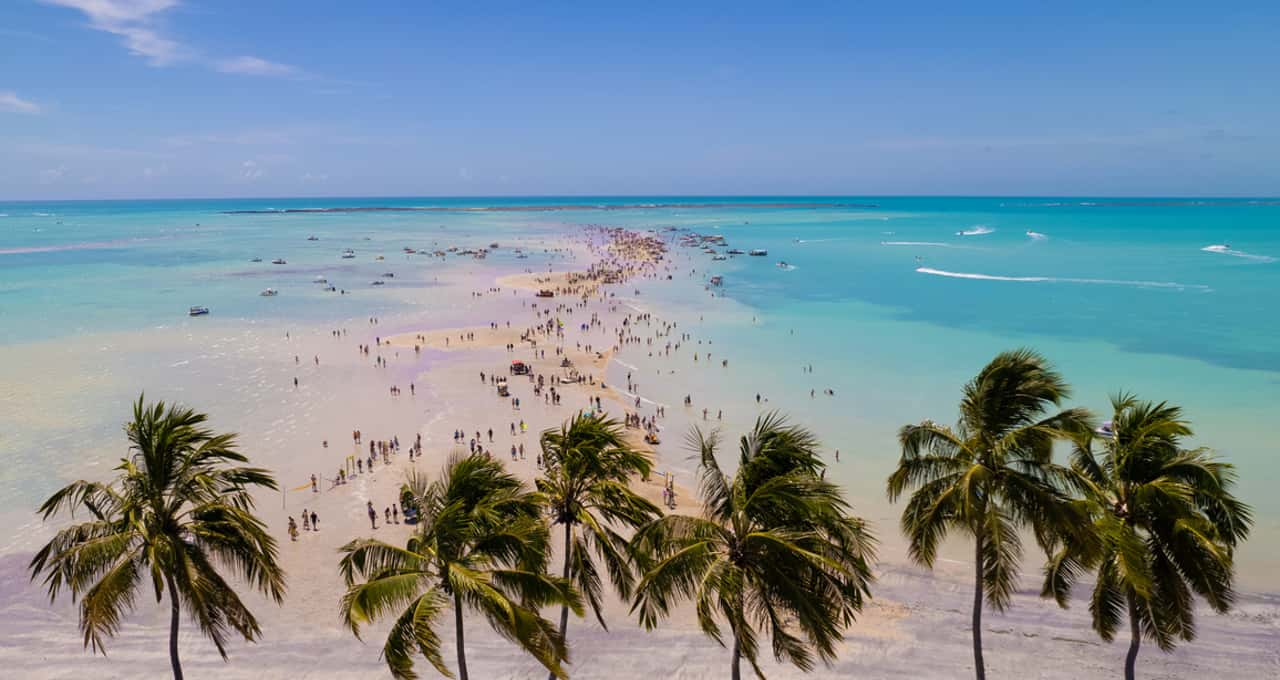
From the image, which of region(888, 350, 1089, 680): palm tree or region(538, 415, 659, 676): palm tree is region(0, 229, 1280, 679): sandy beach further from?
region(538, 415, 659, 676): palm tree

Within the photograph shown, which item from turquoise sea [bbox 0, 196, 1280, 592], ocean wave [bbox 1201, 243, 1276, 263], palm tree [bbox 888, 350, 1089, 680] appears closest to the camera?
palm tree [bbox 888, 350, 1089, 680]

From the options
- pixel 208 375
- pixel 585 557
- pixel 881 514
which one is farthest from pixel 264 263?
pixel 585 557

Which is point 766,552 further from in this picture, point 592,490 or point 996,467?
point 996,467

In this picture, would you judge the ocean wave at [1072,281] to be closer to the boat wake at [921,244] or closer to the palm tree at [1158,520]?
the boat wake at [921,244]

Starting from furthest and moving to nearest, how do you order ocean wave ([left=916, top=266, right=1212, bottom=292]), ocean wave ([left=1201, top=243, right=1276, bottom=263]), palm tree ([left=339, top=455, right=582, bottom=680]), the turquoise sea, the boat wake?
the boat wake < ocean wave ([left=1201, top=243, right=1276, bottom=263]) < ocean wave ([left=916, top=266, right=1212, bottom=292]) < the turquoise sea < palm tree ([left=339, top=455, right=582, bottom=680])

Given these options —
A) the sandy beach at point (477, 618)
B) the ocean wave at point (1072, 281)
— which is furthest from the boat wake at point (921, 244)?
the sandy beach at point (477, 618)

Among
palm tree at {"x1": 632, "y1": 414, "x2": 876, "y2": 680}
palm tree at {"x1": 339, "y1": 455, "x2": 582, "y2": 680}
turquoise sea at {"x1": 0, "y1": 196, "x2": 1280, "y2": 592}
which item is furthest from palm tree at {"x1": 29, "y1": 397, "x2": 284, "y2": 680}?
turquoise sea at {"x1": 0, "y1": 196, "x2": 1280, "y2": 592}
